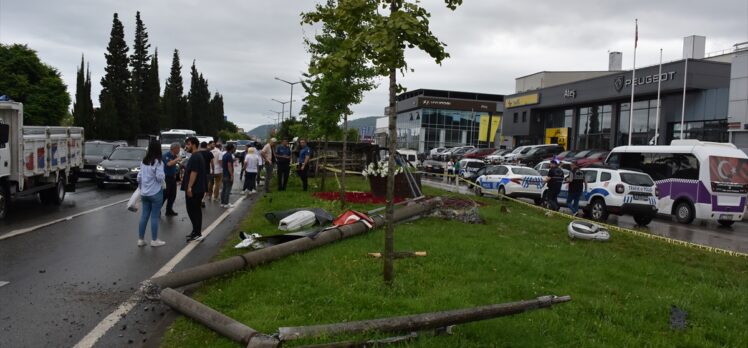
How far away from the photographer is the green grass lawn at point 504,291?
199 inches

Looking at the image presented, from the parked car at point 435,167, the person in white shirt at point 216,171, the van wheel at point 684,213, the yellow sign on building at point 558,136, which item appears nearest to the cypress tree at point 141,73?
the parked car at point 435,167

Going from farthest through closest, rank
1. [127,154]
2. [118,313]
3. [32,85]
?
1. [32,85]
2. [127,154]
3. [118,313]

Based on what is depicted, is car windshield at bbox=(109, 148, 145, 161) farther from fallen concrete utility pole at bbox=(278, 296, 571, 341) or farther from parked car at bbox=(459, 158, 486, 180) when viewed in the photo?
fallen concrete utility pole at bbox=(278, 296, 571, 341)

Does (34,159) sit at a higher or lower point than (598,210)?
higher

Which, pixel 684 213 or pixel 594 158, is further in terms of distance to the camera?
pixel 594 158

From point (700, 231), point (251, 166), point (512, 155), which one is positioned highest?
point (512, 155)

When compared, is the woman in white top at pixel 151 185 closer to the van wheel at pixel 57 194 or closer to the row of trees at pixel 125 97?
the van wheel at pixel 57 194

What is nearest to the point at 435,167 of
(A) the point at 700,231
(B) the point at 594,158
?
(B) the point at 594,158

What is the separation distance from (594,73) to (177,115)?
58.0m

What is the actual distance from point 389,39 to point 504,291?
300cm

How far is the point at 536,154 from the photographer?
42156mm

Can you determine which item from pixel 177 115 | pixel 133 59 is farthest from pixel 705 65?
pixel 177 115

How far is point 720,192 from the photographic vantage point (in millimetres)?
17422

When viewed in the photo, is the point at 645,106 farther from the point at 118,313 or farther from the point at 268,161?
the point at 118,313
